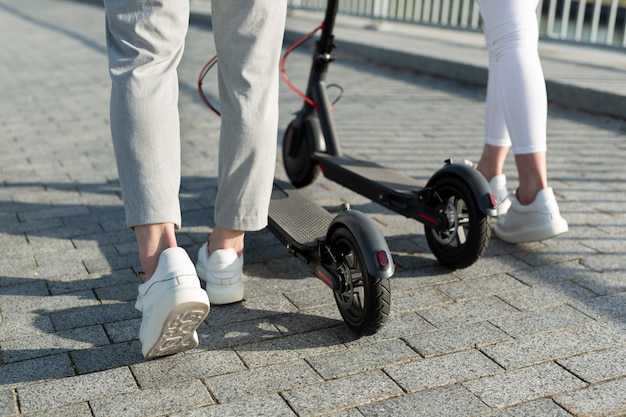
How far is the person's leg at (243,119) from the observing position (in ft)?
6.61

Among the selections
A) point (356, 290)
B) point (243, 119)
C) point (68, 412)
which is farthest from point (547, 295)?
point (68, 412)

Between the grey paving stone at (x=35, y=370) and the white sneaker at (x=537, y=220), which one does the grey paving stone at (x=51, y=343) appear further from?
the white sneaker at (x=537, y=220)

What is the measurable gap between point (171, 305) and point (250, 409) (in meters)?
0.29

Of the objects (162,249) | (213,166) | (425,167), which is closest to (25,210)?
(213,166)

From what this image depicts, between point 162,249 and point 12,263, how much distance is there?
982mm

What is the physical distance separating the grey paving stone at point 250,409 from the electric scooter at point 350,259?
0.37 metres

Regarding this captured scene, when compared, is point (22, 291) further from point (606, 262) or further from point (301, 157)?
point (606, 262)

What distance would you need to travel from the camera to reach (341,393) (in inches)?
72.4

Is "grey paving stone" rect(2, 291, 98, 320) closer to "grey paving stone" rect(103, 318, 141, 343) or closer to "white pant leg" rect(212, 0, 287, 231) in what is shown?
"grey paving stone" rect(103, 318, 141, 343)

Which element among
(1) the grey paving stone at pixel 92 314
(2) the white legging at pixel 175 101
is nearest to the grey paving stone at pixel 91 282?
(1) the grey paving stone at pixel 92 314

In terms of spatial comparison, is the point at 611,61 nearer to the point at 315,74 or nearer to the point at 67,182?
the point at 315,74

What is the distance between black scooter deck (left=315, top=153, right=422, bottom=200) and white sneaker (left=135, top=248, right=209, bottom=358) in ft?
3.56

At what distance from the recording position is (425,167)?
3.96 m

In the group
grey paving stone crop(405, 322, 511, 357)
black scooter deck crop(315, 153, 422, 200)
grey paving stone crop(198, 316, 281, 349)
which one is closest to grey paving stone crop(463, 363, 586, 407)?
grey paving stone crop(405, 322, 511, 357)
